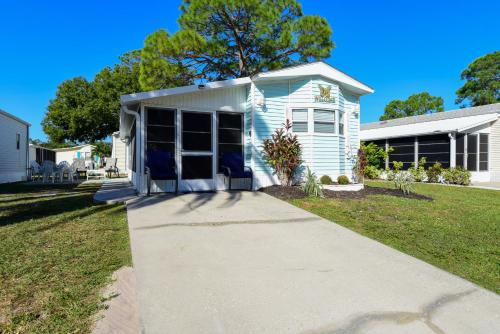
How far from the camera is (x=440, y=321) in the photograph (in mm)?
2277

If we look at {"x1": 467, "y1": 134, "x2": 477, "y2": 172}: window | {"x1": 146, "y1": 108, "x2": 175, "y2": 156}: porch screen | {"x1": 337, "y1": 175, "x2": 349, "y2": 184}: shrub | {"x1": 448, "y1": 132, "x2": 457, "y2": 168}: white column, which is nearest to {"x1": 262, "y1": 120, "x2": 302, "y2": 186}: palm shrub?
{"x1": 337, "y1": 175, "x2": 349, "y2": 184}: shrub

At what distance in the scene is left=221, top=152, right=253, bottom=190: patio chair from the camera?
848 centimetres

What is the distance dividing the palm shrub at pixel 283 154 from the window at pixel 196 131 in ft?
5.50

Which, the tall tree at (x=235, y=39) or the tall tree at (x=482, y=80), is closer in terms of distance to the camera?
the tall tree at (x=235, y=39)

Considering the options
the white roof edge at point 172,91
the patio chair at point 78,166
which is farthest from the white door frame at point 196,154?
the patio chair at point 78,166

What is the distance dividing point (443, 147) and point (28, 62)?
27.0m

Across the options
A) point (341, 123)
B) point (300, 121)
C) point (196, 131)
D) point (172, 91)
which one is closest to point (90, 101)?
point (196, 131)

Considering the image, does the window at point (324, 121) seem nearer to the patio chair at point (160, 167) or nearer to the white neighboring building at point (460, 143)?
the patio chair at point (160, 167)

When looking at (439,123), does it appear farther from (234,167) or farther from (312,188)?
(234,167)

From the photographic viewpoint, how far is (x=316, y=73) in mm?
9016

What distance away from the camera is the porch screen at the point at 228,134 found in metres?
8.81

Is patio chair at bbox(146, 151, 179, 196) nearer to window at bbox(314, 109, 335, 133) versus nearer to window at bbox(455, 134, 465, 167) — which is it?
window at bbox(314, 109, 335, 133)

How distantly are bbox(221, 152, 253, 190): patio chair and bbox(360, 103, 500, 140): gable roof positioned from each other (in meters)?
11.3

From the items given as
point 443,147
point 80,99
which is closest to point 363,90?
point 443,147
